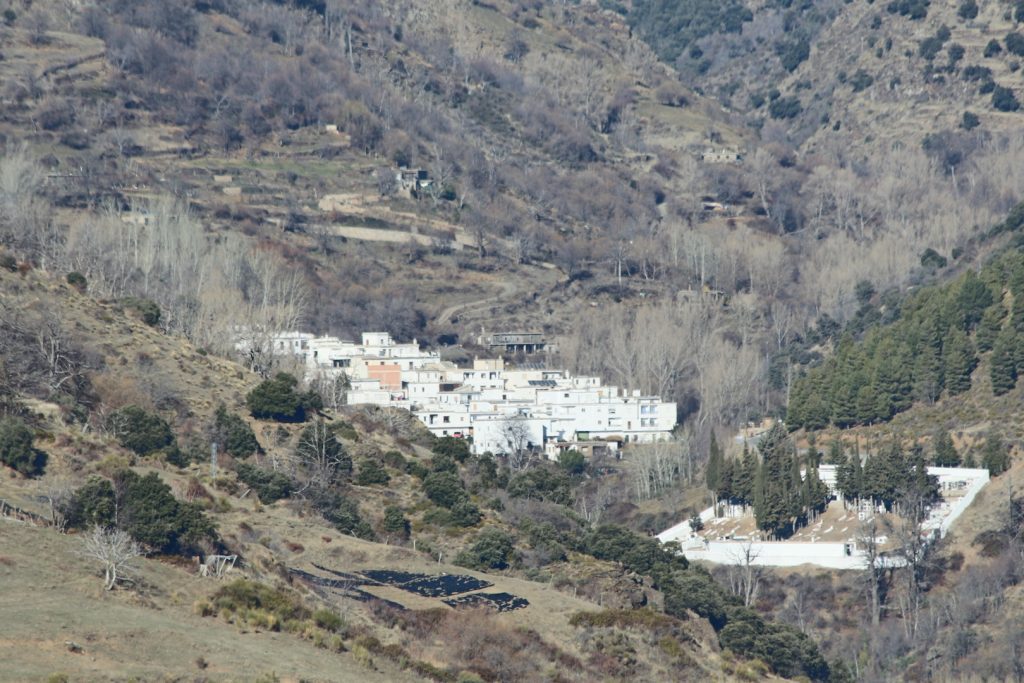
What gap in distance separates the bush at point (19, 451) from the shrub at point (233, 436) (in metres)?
13.0

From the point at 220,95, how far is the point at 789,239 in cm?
4465

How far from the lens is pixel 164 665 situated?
33438mm

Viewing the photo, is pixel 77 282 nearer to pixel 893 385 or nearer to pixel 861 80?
pixel 893 385

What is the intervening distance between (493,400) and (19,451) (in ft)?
195

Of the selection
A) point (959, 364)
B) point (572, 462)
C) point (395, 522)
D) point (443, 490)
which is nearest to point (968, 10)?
point (959, 364)

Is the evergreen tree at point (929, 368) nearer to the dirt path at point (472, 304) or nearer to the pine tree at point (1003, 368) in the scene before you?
the pine tree at point (1003, 368)

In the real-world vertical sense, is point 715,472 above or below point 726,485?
above

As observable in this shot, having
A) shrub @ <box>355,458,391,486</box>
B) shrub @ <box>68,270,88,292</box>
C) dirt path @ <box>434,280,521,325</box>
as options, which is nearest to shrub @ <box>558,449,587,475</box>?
shrub @ <box>68,270,88,292</box>

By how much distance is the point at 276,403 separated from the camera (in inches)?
2581

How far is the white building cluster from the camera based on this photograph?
331 feet

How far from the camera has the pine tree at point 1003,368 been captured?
9038 cm

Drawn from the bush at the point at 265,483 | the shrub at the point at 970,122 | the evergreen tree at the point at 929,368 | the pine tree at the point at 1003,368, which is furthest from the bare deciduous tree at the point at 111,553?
the shrub at the point at 970,122

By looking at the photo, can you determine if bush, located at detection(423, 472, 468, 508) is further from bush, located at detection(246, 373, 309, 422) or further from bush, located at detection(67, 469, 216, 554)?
bush, located at detection(67, 469, 216, 554)

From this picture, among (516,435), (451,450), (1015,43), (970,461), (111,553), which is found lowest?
(111,553)
